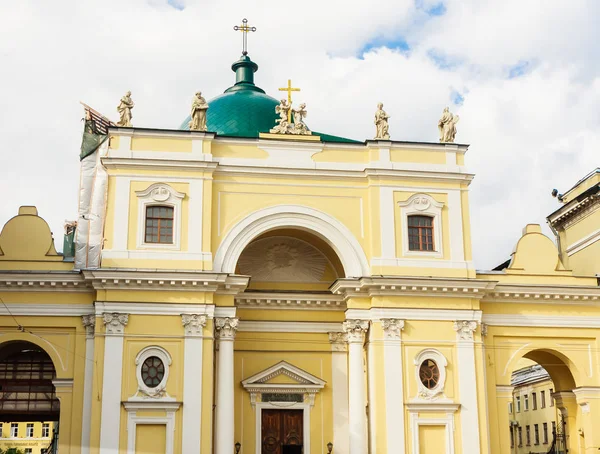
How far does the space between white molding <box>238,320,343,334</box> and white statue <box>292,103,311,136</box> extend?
5.95m

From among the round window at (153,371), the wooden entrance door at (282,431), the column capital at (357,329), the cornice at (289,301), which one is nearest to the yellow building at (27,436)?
the wooden entrance door at (282,431)

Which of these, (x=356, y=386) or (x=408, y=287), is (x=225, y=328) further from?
(x=408, y=287)

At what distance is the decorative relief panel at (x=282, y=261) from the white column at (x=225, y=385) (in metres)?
3.61

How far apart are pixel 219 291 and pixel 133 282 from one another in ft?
8.07

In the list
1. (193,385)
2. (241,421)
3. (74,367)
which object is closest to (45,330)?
(74,367)

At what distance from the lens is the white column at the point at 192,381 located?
2502 centimetres

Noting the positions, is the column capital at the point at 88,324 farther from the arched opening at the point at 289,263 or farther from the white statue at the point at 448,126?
the white statue at the point at 448,126

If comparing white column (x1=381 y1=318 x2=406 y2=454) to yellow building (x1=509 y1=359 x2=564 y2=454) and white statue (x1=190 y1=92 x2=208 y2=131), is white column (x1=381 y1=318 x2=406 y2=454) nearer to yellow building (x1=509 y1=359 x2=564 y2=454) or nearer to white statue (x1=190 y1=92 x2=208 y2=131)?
white statue (x1=190 y1=92 x2=208 y2=131)

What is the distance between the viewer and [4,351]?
2809cm

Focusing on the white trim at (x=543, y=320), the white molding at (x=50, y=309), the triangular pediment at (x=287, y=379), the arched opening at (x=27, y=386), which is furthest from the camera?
the arched opening at (x=27, y=386)

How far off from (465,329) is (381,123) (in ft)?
22.3

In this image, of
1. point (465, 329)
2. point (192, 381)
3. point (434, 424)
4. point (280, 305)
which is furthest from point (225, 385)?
point (465, 329)

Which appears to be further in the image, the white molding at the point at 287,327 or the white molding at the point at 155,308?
the white molding at the point at 287,327

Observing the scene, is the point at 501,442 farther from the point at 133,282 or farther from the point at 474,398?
the point at 133,282
